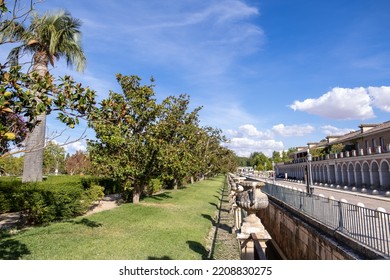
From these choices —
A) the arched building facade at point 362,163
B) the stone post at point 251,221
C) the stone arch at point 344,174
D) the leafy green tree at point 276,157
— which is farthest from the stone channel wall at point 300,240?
the leafy green tree at point 276,157

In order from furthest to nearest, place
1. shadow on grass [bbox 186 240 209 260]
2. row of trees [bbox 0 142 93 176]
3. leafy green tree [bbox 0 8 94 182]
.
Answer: row of trees [bbox 0 142 93 176]
shadow on grass [bbox 186 240 209 260]
leafy green tree [bbox 0 8 94 182]

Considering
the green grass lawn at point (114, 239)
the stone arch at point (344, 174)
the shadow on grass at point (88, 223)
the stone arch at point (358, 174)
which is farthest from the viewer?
the stone arch at point (344, 174)

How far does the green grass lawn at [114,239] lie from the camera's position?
25.3ft

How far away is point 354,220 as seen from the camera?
23.5 ft

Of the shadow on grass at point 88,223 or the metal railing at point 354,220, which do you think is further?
the shadow on grass at point 88,223

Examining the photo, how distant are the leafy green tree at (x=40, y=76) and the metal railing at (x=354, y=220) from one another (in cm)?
618

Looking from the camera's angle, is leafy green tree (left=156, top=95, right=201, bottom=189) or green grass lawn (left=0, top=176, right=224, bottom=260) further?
leafy green tree (left=156, top=95, right=201, bottom=189)

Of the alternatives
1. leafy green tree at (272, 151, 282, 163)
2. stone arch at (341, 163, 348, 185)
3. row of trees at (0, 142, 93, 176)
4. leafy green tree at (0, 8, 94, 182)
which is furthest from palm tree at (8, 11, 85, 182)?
leafy green tree at (272, 151, 282, 163)

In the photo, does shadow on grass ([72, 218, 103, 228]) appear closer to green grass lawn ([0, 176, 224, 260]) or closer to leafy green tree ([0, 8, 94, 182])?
green grass lawn ([0, 176, 224, 260])

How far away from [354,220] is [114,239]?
279 inches

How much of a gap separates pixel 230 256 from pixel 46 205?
761 cm

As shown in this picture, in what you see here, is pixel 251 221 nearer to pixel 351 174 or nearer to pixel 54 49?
pixel 54 49

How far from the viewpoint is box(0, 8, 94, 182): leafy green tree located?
3881 millimetres

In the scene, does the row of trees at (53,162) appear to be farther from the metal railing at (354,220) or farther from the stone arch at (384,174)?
the metal railing at (354,220)
